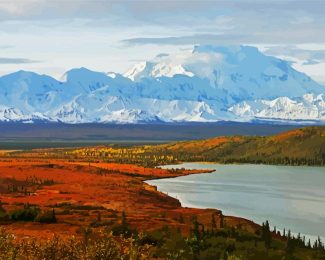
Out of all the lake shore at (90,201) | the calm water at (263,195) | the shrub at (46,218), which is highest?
the shrub at (46,218)

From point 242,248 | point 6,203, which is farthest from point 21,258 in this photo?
point 6,203

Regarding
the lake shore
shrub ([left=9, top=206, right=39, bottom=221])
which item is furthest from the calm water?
shrub ([left=9, top=206, right=39, bottom=221])

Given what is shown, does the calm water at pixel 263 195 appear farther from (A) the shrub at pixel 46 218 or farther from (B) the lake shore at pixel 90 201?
(A) the shrub at pixel 46 218

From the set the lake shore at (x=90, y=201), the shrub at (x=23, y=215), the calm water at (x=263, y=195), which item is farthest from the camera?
the calm water at (x=263, y=195)

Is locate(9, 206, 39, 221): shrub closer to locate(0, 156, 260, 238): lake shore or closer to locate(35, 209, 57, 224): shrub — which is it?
locate(35, 209, 57, 224): shrub

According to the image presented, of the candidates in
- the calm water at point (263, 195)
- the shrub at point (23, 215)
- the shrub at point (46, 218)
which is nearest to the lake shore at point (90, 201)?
the shrub at point (46, 218)

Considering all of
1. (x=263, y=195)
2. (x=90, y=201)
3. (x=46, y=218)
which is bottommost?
(x=263, y=195)

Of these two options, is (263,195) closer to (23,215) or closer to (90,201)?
(90,201)

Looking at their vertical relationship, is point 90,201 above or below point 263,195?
above

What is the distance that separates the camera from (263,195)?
134 m

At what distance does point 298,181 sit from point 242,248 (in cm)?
11754

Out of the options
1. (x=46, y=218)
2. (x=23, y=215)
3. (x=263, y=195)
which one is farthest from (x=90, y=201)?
(x=263, y=195)

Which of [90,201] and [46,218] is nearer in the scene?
[46,218]

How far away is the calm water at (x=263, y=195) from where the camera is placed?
9681 centimetres
